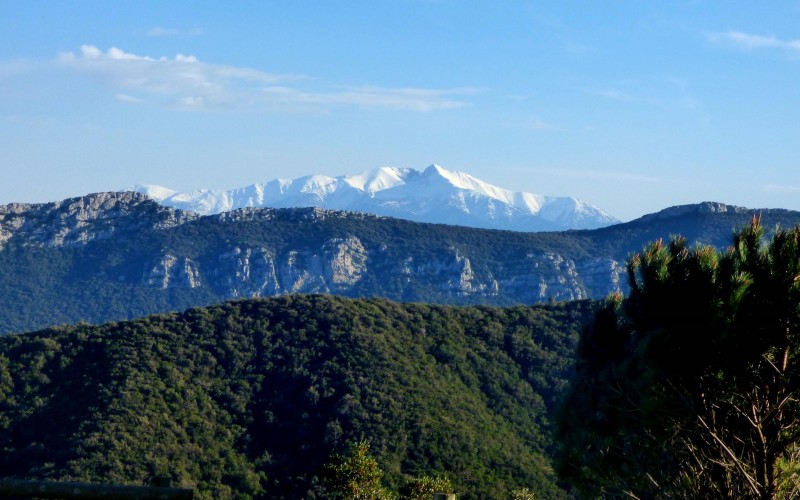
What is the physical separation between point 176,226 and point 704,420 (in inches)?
7297

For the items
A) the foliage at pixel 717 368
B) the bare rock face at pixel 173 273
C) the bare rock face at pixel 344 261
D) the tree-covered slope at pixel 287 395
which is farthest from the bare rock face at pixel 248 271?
the foliage at pixel 717 368

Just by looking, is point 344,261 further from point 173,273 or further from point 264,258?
point 173,273

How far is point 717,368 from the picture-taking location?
8.01 metres

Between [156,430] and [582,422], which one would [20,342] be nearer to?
[156,430]

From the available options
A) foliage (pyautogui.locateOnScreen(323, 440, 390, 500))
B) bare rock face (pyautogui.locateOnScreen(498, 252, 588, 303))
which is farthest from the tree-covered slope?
bare rock face (pyautogui.locateOnScreen(498, 252, 588, 303))

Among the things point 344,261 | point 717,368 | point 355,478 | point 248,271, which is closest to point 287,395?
point 355,478

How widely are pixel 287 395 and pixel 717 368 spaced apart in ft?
139

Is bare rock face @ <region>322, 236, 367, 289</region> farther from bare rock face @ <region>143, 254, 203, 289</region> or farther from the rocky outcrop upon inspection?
the rocky outcrop

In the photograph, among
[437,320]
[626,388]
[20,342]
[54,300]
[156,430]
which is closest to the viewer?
[626,388]

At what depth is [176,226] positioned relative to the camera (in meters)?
186

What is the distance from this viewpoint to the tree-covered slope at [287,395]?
3866cm

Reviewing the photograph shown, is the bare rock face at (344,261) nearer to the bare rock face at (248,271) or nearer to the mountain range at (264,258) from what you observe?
the mountain range at (264,258)

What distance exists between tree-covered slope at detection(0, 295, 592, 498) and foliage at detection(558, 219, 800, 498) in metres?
27.0

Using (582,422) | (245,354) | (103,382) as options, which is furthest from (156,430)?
(582,422)
